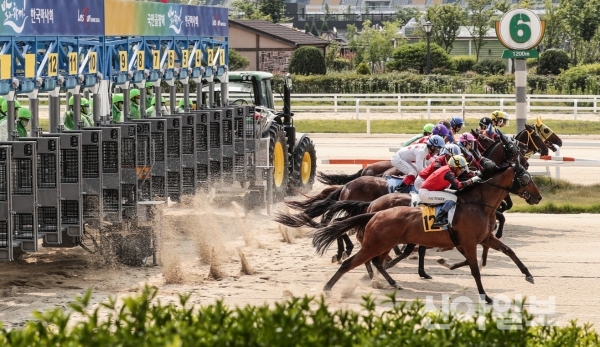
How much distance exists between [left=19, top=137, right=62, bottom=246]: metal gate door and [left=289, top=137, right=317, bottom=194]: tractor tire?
765 cm

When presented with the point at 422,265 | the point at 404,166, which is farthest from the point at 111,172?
the point at 404,166

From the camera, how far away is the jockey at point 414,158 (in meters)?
13.0

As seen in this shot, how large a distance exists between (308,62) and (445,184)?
117 feet

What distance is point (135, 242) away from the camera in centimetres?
1296

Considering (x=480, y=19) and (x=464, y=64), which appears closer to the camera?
(x=464, y=64)

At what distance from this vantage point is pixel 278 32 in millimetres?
52312

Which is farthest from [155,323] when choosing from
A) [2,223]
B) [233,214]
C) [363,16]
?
[363,16]

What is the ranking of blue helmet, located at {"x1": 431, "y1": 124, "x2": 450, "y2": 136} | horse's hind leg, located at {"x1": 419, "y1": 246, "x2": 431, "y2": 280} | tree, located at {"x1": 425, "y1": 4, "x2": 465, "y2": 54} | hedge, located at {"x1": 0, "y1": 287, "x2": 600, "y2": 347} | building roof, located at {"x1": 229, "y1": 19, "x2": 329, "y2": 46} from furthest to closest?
tree, located at {"x1": 425, "y1": 4, "x2": 465, "y2": 54}, building roof, located at {"x1": 229, "y1": 19, "x2": 329, "y2": 46}, blue helmet, located at {"x1": 431, "y1": 124, "x2": 450, "y2": 136}, horse's hind leg, located at {"x1": 419, "y1": 246, "x2": 431, "y2": 280}, hedge, located at {"x1": 0, "y1": 287, "x2": 600, "y2": 347}

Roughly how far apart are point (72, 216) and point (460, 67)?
139ft

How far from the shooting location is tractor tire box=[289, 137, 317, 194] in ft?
62.4

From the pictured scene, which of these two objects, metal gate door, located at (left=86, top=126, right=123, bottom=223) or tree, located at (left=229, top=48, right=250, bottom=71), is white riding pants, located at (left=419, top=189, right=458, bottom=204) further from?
tree, located at (left=229, top=48, right=250, bottom=71)

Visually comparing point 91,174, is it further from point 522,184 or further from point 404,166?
point 522,184

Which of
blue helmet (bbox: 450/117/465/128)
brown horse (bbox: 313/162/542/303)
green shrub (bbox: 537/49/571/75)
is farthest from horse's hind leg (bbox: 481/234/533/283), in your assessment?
green shrub (bbox: 537/49/571/75)

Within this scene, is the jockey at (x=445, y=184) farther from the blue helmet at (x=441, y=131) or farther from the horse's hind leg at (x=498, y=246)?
the blue helmet at (x=441, y=131)
